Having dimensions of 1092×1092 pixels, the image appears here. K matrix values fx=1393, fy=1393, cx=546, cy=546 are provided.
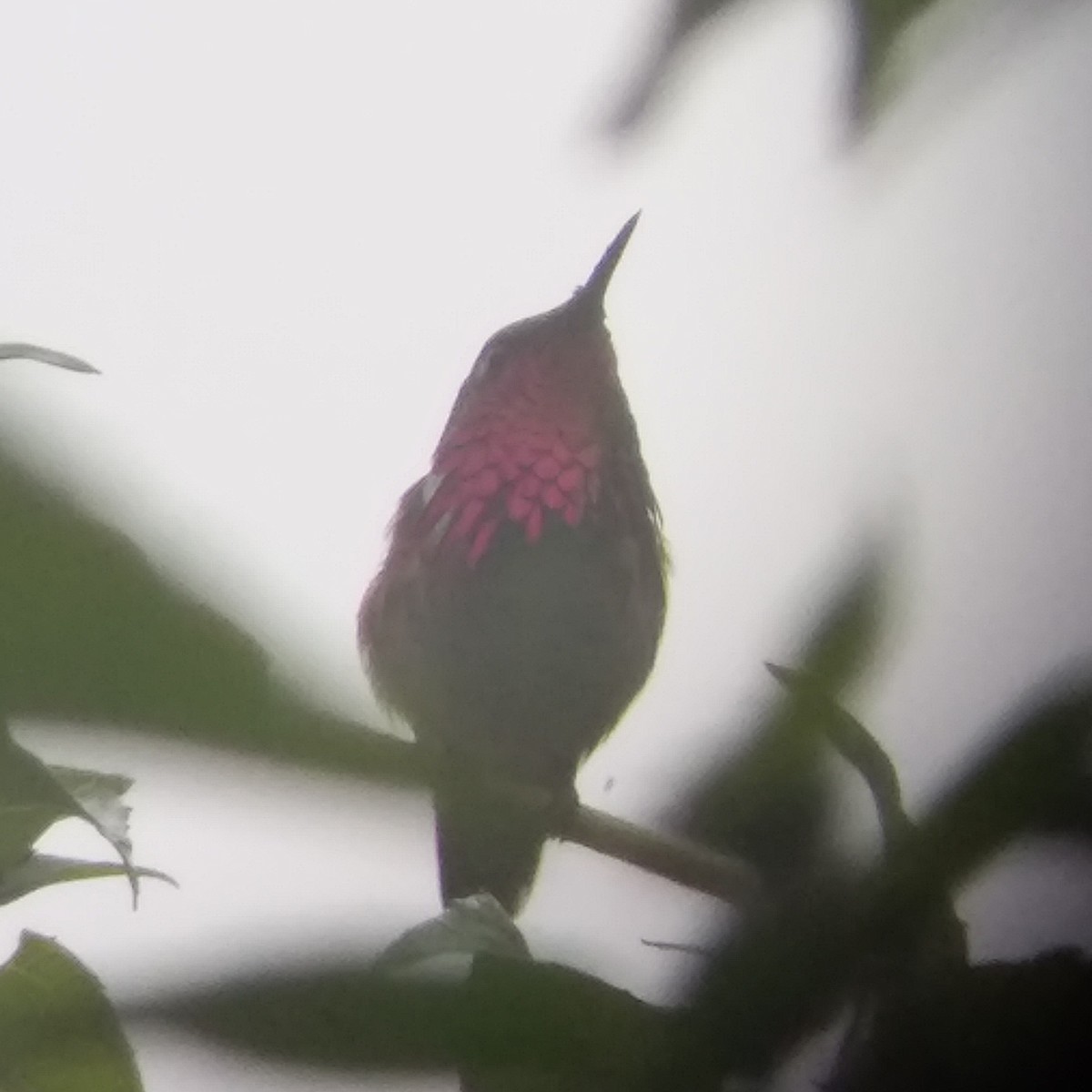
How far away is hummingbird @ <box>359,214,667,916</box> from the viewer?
20.9 inches

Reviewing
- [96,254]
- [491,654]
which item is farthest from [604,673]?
[96,254]

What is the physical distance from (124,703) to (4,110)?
254 mm

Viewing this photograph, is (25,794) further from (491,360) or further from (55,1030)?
(491,360)

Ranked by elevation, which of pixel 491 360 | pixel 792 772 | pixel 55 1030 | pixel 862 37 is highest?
pixel 862 37

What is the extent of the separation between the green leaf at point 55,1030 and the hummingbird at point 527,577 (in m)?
0.17

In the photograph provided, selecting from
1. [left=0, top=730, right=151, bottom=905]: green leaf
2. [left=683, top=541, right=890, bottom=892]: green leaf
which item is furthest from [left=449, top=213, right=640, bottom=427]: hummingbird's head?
[left=0, top=730, right=151, bottom=905]: green leaf

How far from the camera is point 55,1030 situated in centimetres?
37

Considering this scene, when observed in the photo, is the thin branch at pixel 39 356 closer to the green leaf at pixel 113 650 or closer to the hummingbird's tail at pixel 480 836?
the green leaf at pixel 113 650

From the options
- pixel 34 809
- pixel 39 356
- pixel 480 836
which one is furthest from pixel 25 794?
pixel 480 836

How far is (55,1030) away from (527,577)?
0.23 metres

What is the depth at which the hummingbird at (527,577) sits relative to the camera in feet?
1.74

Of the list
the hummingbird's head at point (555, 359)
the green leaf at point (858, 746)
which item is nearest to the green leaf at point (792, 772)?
the green leaf at point (858, 746)

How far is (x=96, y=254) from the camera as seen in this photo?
551mm

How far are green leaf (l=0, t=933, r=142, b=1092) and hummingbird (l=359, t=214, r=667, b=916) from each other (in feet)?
0.55
